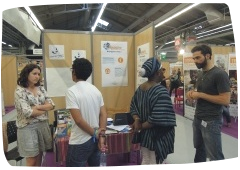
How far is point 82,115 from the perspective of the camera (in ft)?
5.97

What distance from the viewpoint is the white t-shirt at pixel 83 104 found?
1771 mm

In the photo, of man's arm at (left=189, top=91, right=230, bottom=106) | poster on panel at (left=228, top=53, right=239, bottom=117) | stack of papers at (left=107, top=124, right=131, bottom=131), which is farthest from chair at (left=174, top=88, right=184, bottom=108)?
man's arm at (left=189, top=91, right=230, bottom=106)

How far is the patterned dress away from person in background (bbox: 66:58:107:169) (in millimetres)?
354

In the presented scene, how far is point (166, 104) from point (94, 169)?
966mm

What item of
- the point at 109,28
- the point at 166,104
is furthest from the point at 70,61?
the point at 109,28

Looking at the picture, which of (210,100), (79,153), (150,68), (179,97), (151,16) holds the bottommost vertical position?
(179,97)

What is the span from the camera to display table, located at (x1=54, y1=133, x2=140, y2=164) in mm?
2389

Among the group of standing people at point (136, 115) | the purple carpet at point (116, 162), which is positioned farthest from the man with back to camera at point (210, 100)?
the purple carpet at point (116, 162)

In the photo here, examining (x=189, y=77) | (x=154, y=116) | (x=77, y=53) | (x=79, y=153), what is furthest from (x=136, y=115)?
(x=189, y=77)

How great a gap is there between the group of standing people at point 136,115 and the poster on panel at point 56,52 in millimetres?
790

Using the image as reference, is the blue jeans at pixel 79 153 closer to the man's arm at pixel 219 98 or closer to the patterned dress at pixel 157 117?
the patterned dress at pixel 157 117

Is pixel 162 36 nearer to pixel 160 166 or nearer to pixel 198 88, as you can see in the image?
pixel 198 88

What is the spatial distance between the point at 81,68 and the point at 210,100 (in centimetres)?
132

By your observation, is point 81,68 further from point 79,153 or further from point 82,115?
point 79,153
